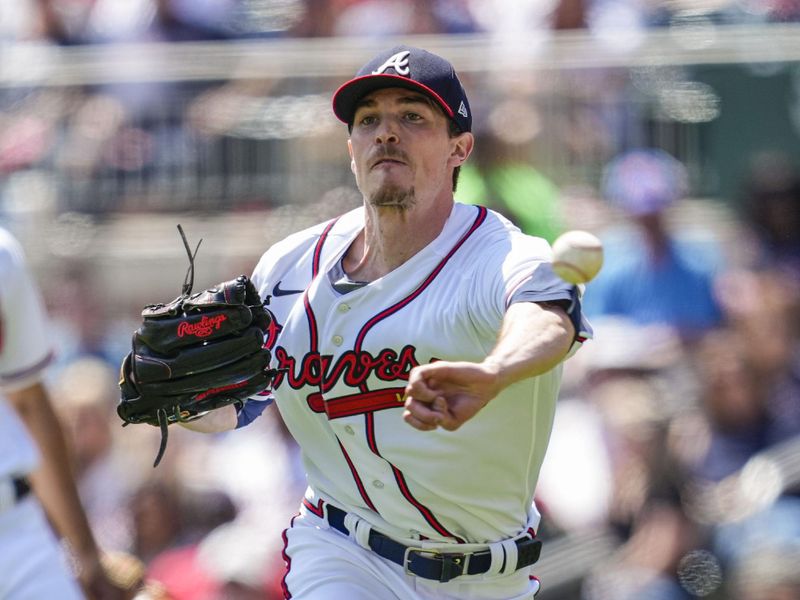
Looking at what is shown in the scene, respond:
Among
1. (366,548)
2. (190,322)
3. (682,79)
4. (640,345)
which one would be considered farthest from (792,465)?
(190,322)

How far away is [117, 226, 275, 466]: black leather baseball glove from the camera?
3.63 metres

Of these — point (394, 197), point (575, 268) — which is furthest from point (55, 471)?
point (575, 268)

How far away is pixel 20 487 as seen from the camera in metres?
3.56

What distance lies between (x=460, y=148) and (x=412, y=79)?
344 millimetres

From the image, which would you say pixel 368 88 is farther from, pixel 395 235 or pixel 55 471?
pixel 55 471

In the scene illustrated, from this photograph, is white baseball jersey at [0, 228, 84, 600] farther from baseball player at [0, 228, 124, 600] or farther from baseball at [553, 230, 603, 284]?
baseball at [553, 230, 603, 284]

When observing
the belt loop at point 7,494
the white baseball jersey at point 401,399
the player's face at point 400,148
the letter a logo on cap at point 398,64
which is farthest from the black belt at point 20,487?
the letter a logo on cap at point 398,64

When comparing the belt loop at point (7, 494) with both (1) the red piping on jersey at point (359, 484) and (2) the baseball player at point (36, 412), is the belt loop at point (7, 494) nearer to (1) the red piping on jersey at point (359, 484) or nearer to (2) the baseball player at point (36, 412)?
(2) the baseball player at point (36, 412)

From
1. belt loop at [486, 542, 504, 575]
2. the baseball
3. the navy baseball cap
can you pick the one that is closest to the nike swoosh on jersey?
the navy baseball cap

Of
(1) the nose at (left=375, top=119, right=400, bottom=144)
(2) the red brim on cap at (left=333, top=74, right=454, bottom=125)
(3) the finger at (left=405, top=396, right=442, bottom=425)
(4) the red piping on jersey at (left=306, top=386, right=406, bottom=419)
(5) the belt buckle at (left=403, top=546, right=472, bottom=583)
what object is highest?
(2) the red brim on cap at (left=333, top=74, right=454, bottom=125)

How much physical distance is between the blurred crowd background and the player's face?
3.03 meters

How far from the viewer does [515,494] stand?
3.78 m

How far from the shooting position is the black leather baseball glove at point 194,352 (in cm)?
363

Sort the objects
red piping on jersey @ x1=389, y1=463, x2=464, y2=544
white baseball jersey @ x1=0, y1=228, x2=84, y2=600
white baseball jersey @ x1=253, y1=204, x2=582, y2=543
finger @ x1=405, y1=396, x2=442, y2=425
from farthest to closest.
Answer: red piping on jersey @ x1=389, y1=463, x2=464, y2=544 → white baseball jersey @ x1=253, y1=204, x2=582, y2=543 → white baseball jersey @ x1=0, y1=228, x2=84, y2=600 → finger @ x1=405, y1=396, x2=442, y2=425
